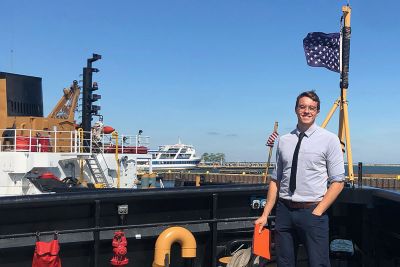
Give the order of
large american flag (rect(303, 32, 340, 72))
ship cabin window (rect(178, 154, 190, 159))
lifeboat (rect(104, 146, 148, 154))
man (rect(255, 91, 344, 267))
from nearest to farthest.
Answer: man (rect(255, 91, 344, 267))
large american flag (rect(303, 32, 340, 72))
lifeboat (rect(104, 146, 148, 154))
ship cabin window (rect(178, 154, 190, 159))

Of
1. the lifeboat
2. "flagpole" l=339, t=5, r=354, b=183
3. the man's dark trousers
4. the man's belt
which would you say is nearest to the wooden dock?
the lifeboat

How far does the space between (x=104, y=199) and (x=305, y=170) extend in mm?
1969

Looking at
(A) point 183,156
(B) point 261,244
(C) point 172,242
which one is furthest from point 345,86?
(A) point 183,156

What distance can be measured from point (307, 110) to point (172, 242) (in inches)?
79.3

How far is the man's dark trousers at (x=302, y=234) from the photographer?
366 cm

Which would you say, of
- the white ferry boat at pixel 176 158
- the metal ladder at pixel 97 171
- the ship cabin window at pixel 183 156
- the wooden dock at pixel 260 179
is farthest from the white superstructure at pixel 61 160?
the ship cabin window at pixel 183 156

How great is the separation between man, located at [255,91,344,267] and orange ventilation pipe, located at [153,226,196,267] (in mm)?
1310

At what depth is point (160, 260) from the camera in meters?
4.59

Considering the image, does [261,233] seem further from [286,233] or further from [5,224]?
[5,224]

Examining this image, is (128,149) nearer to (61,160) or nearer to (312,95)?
(61,160)

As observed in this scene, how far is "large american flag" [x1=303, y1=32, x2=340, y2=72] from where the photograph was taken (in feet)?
24.1

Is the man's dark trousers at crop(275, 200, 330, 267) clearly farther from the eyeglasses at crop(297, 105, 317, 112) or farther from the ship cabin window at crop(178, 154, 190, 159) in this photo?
the ship cabin window at crop(178, 154, 190, 159)

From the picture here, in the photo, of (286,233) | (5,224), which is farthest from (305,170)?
(5,224)

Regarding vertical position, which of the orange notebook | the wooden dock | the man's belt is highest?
the man's belt
